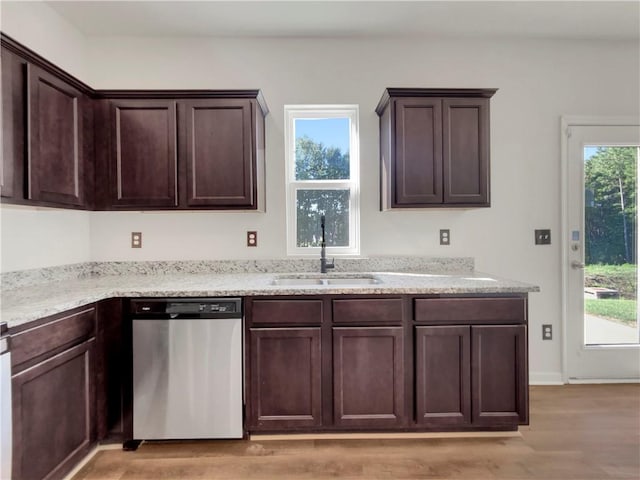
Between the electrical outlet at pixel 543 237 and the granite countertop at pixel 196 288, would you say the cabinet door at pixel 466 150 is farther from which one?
the electrical outlet at pixel 543 237

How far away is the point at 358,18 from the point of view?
8.25ft

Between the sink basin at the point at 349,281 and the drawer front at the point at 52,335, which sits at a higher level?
the sink basin at the point at 349,281

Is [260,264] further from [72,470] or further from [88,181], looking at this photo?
[72,470]

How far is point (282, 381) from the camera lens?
2027mm

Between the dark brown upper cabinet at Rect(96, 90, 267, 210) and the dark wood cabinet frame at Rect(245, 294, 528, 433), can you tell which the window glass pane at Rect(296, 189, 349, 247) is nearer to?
the dark brown upper cabinet at Rect(96, 90, 267, 210)

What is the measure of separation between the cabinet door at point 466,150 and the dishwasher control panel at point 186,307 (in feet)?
5.18

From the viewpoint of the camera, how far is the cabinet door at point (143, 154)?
2.33m

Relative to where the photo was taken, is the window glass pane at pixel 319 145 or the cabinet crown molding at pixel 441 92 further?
the window glass pane at pixel 319 145

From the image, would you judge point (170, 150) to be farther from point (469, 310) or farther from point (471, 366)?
point (471, 366)

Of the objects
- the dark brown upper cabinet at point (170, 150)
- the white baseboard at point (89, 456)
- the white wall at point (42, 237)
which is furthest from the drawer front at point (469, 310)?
the white wall at point (42, 237)

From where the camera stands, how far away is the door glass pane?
2.81m

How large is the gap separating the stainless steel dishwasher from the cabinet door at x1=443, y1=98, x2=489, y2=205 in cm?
164

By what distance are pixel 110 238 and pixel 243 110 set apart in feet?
4.70

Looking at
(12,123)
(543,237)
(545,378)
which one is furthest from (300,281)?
(545,378)
